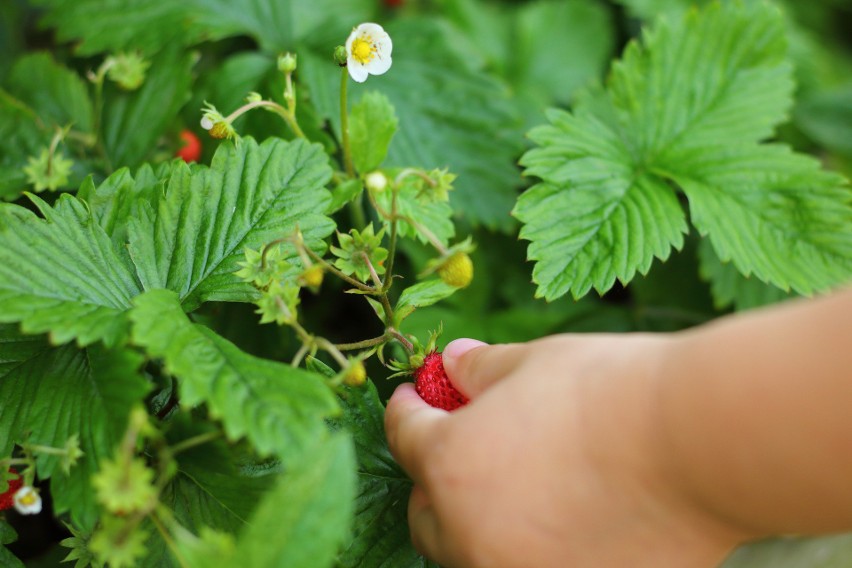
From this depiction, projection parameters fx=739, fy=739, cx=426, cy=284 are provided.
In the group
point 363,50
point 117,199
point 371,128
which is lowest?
point 117,199

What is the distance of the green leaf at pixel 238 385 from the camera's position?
27.0 inches

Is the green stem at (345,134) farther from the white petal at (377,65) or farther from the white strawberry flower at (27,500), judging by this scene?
the white strawberry flower at (27,500)

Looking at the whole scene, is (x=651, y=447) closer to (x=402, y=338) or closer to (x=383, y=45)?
(x=402, y=338)

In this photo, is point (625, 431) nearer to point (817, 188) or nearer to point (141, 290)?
point (141, 290)

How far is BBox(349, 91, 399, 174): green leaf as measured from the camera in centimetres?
102

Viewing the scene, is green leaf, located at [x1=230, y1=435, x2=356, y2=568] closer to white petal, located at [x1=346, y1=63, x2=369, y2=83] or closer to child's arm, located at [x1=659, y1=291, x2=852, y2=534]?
child's arm, located at [x1=659, y1=291, x2=852, y2=534]

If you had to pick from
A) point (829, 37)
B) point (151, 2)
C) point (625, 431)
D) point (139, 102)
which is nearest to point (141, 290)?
point (139, 102)

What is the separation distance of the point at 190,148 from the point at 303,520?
82 centimetres

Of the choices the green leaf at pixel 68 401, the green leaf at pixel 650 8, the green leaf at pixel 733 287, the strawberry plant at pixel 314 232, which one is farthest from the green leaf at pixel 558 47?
the green leaf at pixel 68 401

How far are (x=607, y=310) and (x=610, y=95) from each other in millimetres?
453

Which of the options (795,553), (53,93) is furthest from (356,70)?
(795,553)

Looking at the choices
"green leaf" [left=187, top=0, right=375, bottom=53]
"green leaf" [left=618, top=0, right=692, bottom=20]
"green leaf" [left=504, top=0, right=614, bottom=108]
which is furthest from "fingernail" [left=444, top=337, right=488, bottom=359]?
"green leaf" [left=618, top=0, right=692, bottom=20]

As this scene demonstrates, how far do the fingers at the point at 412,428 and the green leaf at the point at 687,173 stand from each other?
335 millimetres

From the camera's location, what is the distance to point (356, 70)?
3.20ft
